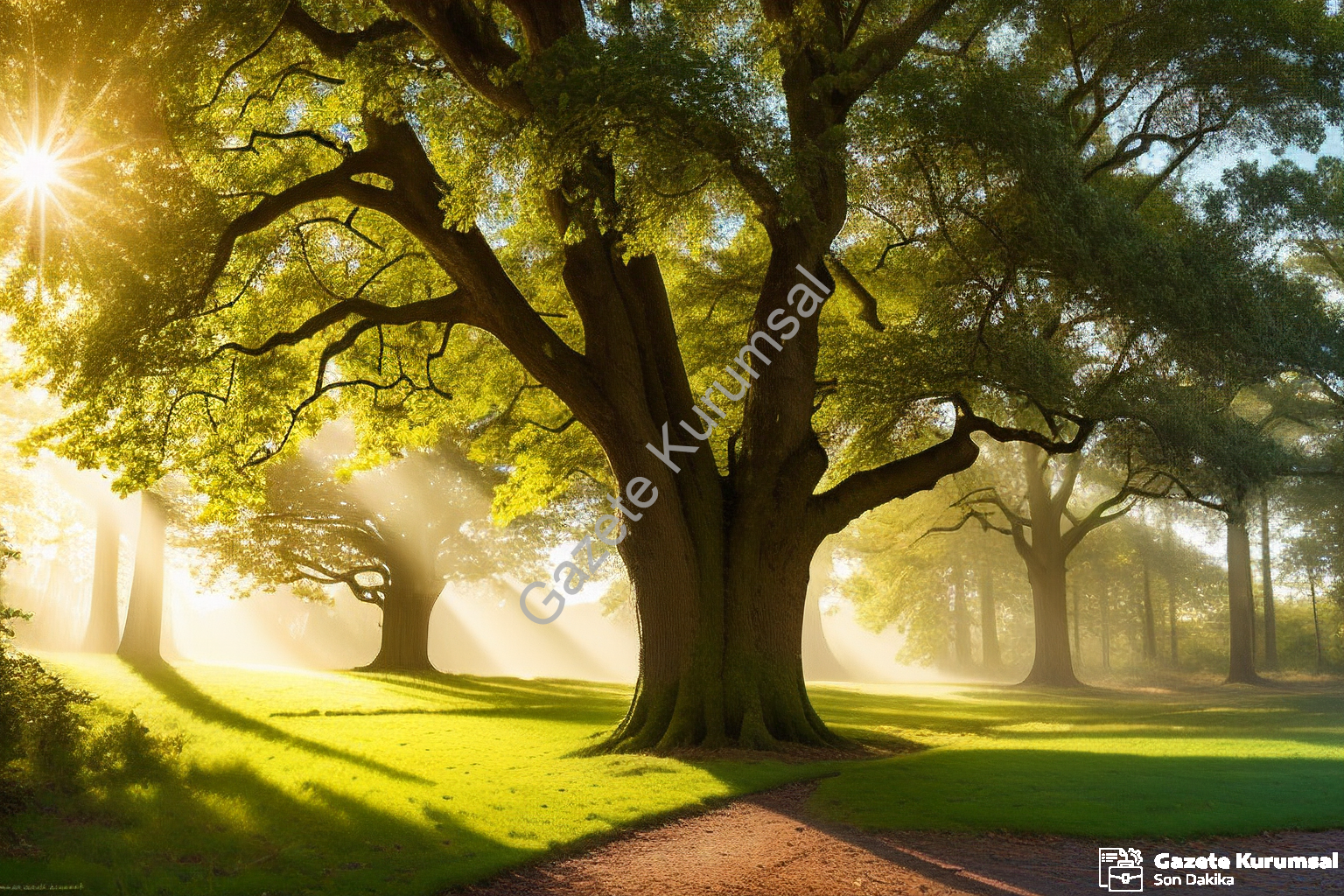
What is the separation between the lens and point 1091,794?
9133mm

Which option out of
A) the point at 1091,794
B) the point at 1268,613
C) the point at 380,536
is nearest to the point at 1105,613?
the point at 1268,613

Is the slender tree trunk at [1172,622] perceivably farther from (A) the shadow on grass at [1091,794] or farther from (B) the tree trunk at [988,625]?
(A) the shadow on grass at [1091,794]

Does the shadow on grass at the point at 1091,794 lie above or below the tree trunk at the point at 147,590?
below

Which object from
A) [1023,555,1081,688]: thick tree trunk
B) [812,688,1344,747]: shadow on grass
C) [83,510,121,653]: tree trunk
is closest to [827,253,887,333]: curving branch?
[812,688,1344,747]: shadow on grass

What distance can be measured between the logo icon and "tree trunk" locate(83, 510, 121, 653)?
1361 inches

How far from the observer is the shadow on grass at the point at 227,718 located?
1044 cm

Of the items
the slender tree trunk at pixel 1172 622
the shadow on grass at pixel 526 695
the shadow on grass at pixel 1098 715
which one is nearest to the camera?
the shadow on grass at pixel 1098 715

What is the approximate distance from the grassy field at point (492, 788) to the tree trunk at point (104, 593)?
1602 centimetres

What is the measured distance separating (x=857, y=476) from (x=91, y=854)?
10.7 meters

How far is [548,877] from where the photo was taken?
21.6 feet

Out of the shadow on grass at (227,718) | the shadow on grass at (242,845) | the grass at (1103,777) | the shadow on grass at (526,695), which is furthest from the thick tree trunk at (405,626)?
the shadow on grass at (242,845)

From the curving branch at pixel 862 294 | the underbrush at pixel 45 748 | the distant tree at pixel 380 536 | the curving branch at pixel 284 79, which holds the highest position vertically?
the curving branch at pixel 284 79

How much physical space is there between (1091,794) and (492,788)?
6044 mm

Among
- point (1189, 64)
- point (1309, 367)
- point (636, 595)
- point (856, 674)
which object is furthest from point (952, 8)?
point (856, 674)
